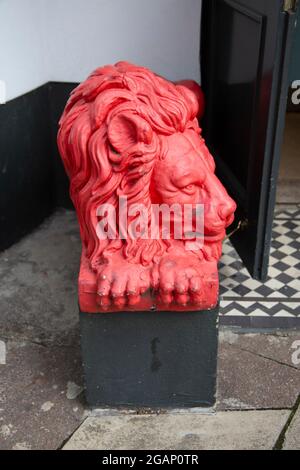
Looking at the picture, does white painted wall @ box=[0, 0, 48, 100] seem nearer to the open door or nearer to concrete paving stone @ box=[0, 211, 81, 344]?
concrete paving stone @ box=[0, 211, 81, 344]

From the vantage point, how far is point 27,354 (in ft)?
9.46

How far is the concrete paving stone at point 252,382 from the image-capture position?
8.41 feet

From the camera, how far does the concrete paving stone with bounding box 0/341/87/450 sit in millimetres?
2410

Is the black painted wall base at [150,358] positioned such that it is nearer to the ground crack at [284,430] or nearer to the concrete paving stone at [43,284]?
the ground crack at [284,430]

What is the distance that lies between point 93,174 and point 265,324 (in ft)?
4.69

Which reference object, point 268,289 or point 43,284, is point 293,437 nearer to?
point 268,289

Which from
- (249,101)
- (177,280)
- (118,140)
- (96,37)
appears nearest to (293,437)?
(177,280)

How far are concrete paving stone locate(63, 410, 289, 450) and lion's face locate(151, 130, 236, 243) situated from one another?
0.82 metres

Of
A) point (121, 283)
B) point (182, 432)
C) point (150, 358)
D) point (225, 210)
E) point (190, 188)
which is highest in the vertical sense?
point (190, 188)

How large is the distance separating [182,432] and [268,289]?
119 centimetres

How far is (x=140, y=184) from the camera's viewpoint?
82.9 inches

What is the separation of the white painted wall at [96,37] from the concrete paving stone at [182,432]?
2.22 meters

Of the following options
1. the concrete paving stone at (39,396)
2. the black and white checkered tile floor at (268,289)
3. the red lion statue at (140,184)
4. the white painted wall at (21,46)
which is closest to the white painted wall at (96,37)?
the white painted wall at (21,46)
